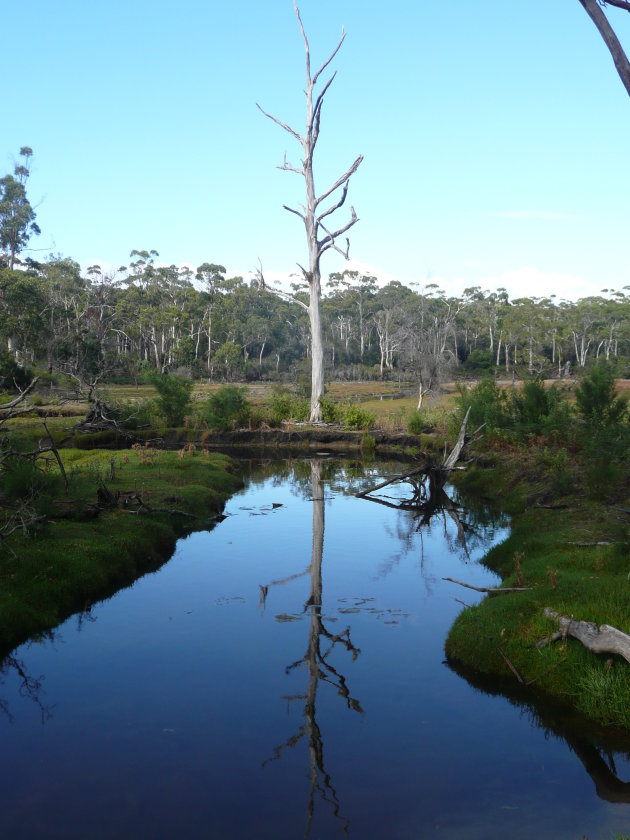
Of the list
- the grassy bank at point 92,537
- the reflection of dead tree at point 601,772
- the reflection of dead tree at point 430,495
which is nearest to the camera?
the reflection of dead tree at point 601,772

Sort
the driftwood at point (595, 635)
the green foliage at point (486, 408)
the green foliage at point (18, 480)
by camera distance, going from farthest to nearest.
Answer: the green foliage at point (486, 408)
the green foliage at point (18, 480)
the driftwood at point (595, 635)

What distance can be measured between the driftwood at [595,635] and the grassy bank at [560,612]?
0.50ft

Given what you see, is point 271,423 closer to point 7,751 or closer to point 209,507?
point 209,507

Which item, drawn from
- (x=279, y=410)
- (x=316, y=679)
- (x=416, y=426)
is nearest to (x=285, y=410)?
(x=279, y=410)

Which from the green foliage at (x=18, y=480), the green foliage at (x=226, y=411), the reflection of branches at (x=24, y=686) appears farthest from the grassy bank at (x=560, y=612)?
the green foliage at (x=226, y=411)

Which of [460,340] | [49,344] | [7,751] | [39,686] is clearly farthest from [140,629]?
[460,340]

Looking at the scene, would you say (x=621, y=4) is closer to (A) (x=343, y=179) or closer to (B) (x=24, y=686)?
(B) (x=24, y=686)

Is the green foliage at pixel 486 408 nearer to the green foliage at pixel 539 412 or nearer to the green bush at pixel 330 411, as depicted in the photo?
the green foliage at pixel 539 412

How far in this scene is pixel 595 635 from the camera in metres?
8.31

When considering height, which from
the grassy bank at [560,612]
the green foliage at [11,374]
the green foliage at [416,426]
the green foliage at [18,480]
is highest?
the green foliage at [11,374]

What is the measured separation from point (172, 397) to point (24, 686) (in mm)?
25568

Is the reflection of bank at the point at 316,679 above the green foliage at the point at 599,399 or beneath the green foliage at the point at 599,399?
beneath

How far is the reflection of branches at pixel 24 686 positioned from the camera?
8.41 metres

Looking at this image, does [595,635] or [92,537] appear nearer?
[595,635]
